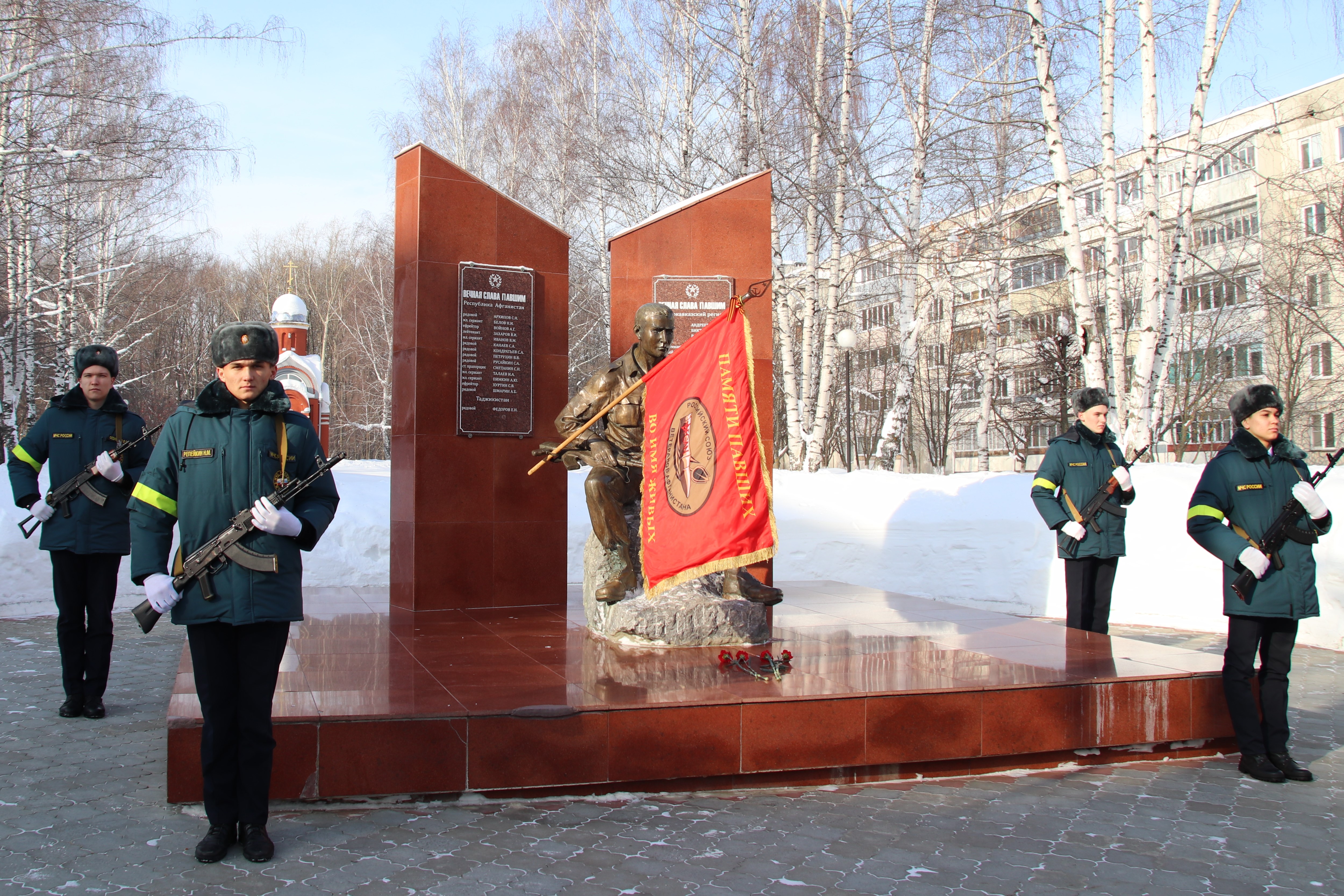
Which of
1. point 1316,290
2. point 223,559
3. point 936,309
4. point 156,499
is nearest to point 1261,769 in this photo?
point 223,559

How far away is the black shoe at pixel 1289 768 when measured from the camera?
179 inches

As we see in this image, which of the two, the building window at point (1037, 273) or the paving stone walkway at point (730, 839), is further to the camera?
the building window at point (1037, 273)

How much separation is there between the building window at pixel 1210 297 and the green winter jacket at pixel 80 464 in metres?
27.5

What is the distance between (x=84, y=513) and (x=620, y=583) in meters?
3.00

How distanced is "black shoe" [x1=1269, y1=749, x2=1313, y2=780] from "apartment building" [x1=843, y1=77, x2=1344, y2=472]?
11.9 metres

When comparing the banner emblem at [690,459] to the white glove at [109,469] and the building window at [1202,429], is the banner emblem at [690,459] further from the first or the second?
the building window at [1202,429]

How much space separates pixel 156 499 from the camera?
339cm

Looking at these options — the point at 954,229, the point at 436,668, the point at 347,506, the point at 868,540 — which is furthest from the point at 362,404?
the point at 436,668

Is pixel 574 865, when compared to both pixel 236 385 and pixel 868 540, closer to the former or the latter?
pixel 236 385

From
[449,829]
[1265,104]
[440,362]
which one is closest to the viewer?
[449,829]

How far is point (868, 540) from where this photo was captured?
11969 millimetres

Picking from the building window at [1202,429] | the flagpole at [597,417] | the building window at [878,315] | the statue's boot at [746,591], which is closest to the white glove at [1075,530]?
the statue's boot at [746,591]

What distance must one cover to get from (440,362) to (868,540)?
583 cm

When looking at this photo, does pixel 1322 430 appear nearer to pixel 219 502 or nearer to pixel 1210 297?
pixel 1210 297
